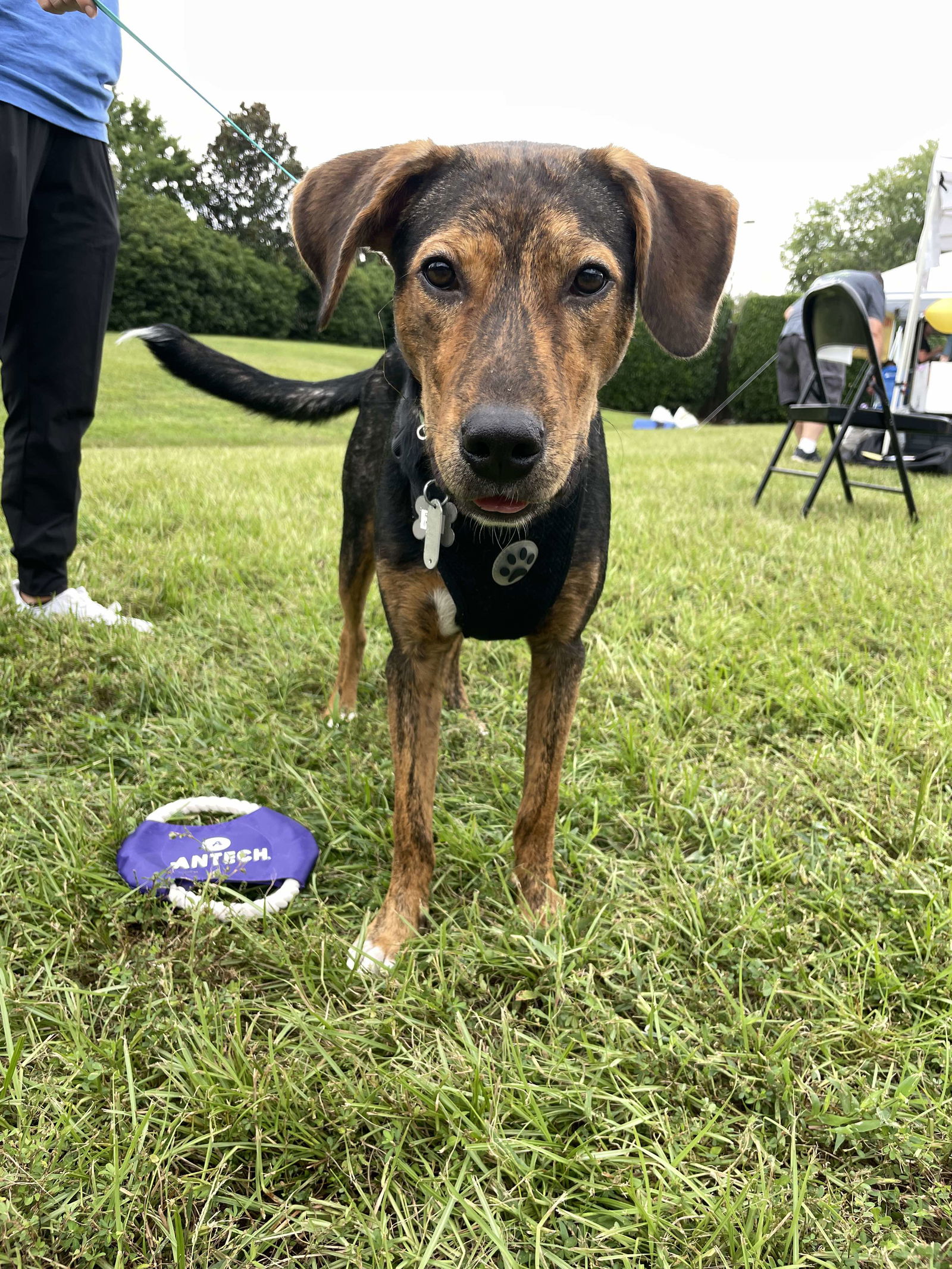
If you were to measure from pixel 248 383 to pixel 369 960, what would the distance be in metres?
2.26

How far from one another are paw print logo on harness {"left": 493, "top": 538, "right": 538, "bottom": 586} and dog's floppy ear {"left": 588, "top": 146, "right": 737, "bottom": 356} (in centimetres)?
61

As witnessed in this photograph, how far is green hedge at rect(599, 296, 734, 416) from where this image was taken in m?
26.0

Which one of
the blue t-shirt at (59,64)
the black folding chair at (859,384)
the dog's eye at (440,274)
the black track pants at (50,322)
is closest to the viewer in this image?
the dog's eye at (440,274)

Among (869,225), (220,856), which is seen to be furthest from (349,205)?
(869,225)

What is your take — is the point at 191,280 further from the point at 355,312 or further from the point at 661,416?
the point at 661,416

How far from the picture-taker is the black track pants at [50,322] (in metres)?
2.90

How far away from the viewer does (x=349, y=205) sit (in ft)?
6.30

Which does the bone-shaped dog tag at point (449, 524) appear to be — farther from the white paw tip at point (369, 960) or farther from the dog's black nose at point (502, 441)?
the white paw tip at point (369, 960)

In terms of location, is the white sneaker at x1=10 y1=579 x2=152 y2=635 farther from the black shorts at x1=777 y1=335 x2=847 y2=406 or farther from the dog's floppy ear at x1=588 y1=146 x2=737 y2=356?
the black shorts at x1=777 y1=335 x2=847 y2=406

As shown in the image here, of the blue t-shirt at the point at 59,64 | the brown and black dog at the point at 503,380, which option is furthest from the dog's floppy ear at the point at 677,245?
the blue t-shirt at the point at 59,64

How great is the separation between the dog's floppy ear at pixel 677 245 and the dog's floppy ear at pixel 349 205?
44 cm

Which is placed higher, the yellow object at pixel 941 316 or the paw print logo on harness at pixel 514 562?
the yellow object at pixel 941 316

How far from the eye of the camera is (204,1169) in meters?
1.38

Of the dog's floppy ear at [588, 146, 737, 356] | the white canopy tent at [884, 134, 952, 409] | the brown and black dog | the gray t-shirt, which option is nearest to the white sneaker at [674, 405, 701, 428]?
the white canopy tent at [884, 134, 952, 409]
